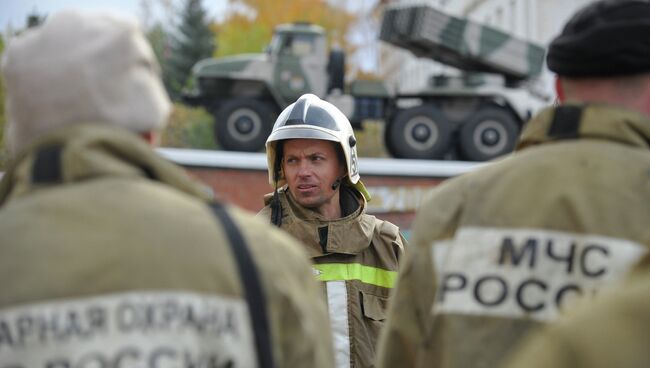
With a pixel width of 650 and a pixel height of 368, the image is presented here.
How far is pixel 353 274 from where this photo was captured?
397 centimetres

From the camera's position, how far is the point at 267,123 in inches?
711

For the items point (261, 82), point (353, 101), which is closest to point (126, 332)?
point (261, 82)

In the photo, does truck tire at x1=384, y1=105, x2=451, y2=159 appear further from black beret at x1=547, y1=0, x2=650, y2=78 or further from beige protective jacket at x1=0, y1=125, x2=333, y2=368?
beige protective jacket at x1=0, y1=125, x2=333, y2=368

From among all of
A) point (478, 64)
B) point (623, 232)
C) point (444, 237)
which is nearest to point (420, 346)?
point (444, 237)

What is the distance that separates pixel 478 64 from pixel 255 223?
19602 millimetres

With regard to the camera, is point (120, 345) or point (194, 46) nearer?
point (120, 345)

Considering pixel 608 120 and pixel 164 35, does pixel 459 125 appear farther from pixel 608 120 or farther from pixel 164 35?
pixel 164 35

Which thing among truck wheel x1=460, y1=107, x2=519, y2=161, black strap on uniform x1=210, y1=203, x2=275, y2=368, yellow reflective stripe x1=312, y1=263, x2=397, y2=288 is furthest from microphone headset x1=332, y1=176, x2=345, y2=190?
truck wheel x1=460, y1=107, x2=519, y2=161

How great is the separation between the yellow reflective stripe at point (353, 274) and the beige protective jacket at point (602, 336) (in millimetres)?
2936

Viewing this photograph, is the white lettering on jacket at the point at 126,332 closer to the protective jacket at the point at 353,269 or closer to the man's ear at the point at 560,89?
the man's ear at the point at 560,89

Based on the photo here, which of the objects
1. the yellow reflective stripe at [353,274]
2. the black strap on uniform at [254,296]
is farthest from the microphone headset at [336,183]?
the black strap on uniform at [254,296]

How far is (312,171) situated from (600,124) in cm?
231

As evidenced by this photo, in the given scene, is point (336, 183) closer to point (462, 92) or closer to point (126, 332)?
point (126, 332)

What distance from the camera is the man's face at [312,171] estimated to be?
4.27 meters
